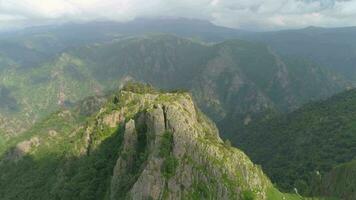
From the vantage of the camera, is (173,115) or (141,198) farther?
(173,115)

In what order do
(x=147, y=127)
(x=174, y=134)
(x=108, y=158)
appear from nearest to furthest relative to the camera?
(x=174, y=134)
(x=147, y=127)
(x=108, y=158)

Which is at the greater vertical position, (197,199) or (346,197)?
(197,199)

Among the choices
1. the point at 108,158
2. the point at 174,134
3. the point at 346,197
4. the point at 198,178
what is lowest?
the point at 346,197

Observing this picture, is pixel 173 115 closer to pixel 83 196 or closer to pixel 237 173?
pixel 237 173

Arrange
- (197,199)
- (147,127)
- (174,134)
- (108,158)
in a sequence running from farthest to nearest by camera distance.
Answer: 1. (108,158)
2. (147,127)
3. (174,134)
4. (197,199)

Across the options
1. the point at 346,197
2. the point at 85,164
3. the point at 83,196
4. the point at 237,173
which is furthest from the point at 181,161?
the point at 346,197

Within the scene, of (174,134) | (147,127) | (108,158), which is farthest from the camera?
(108,158)

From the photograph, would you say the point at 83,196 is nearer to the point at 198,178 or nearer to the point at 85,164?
the point at 85,164

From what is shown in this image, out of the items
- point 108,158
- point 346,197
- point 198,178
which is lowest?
point 346,197

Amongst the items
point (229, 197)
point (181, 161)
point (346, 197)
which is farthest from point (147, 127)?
point (346, 197)
